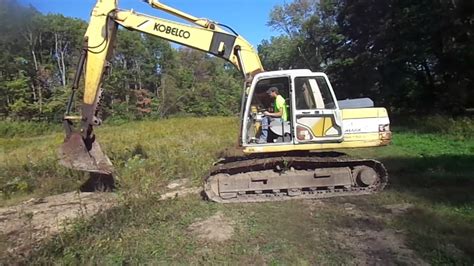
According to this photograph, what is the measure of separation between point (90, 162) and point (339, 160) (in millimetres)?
4758

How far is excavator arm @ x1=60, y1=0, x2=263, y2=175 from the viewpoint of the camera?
30.0ft

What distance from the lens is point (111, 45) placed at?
9.35 meters

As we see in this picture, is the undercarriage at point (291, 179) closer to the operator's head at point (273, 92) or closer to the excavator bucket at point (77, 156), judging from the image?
the operator's head at point (273, 92)

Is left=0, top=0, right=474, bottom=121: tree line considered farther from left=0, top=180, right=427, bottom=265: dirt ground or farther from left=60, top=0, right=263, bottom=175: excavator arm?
left=0, top=180, right=427, bottom=265: dirt ground

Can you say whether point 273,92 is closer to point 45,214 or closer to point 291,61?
point 45,214

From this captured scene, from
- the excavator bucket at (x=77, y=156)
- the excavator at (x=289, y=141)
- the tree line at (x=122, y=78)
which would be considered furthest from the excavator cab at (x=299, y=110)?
the tree line at (x=122, y=78)

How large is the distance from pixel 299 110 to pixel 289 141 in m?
0.60

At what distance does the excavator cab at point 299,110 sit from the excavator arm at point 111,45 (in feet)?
1.97

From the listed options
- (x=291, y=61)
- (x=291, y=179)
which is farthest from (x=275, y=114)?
(x=291, y=61)

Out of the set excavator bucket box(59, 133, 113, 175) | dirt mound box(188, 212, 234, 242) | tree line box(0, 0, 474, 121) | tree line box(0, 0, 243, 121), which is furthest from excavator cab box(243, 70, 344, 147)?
tree line box(0, 0, 243, 121)

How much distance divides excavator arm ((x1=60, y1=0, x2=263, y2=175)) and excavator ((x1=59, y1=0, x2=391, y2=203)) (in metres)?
0.03

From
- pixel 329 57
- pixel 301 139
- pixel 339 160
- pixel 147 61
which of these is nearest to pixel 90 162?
pixel 301 139

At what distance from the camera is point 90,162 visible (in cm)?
901

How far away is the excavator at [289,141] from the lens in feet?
27.3
